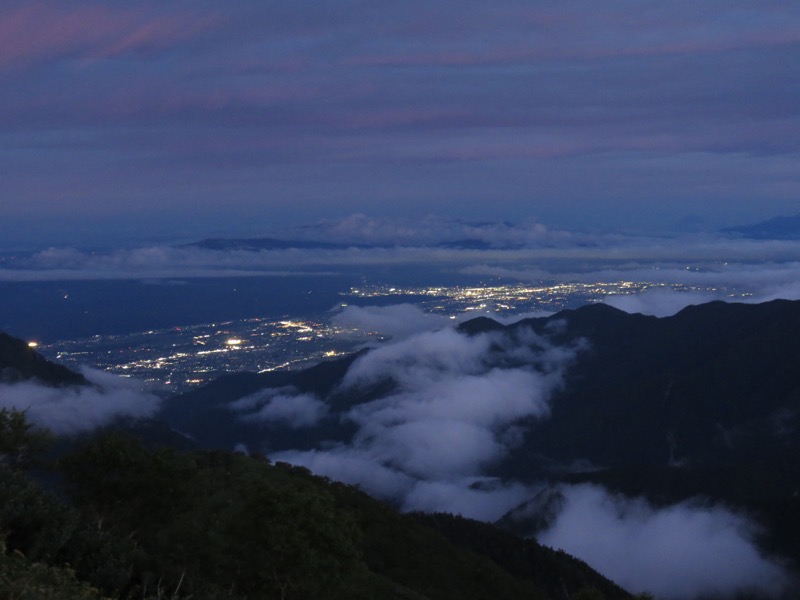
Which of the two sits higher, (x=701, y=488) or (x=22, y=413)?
(x=22, y=413)

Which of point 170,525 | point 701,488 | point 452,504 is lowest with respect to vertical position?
point 452,504

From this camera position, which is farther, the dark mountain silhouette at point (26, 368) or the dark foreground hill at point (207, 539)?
the dark mountain silhouette at point (26, 368)

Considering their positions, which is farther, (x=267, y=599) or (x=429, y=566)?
(x=429, y=566)

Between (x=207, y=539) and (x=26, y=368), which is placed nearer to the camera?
(x=207, y=539)

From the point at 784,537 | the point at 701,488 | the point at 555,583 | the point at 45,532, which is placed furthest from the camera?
the point at 701,488

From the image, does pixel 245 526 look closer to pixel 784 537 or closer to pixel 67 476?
pixel 67 476

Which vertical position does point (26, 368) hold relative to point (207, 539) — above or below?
below

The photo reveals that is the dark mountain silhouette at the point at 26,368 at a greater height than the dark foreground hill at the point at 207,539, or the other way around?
the dark foreground hill at the point at 207,539

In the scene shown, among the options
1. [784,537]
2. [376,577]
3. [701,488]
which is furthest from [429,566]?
[701,488]
